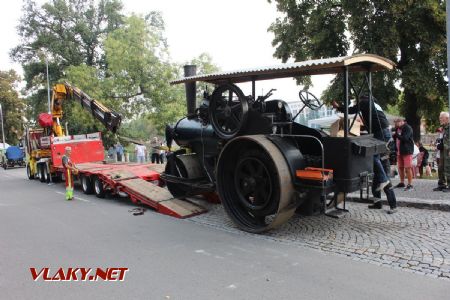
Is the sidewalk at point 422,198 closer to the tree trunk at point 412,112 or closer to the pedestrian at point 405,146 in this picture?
the pedestrian at point 405,146

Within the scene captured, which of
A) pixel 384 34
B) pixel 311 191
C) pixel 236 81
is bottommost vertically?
pixel 311 191

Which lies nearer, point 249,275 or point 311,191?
point 249,275

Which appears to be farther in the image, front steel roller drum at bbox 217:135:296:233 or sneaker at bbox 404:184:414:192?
sneaker at bbox 404:184:414:192

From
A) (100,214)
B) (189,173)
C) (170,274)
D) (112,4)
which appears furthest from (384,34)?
(112,4)

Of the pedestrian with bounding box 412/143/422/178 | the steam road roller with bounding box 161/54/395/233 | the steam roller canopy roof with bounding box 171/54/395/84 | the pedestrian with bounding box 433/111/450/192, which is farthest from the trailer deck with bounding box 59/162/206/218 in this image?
the pedestrian with bounding box 412/143/422/178

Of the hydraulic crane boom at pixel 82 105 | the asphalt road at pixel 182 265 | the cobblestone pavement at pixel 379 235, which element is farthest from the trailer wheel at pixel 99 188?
the cobblestone pavement at pixel 379 235

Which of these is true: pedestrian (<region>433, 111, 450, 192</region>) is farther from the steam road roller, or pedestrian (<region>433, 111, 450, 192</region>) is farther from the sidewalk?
the steam road roller

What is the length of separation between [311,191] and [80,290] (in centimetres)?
315

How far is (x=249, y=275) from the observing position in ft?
14.2

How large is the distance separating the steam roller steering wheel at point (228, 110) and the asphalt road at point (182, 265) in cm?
162

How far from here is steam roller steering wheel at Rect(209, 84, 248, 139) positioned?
618 centimetres

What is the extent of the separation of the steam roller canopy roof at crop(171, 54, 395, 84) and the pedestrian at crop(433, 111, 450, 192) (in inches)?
108

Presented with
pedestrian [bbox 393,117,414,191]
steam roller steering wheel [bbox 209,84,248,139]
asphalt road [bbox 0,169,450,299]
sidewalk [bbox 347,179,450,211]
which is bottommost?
asphalt road [bbox 0,169,450,299]

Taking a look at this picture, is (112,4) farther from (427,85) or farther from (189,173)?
(189,173)
